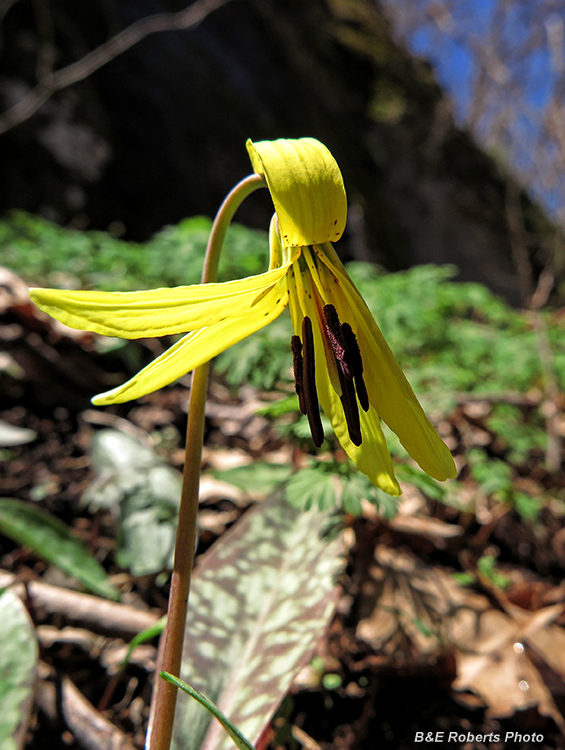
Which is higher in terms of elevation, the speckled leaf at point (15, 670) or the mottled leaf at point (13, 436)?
the mottled leaf at point (13, 436)

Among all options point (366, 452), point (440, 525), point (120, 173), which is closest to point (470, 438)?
Answer: point (440, 525)

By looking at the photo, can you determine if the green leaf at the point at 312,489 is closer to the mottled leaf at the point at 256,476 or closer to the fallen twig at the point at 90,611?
the mottled leaf at the point at 256,476

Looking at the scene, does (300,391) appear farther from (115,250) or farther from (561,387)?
(561,387)

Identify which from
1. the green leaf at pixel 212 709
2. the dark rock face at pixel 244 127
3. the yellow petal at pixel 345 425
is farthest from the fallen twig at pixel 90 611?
the dark rock face at pixel 244 127

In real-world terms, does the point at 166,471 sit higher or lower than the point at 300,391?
lower

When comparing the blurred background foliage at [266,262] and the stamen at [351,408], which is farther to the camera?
the blurred background foliage at [266,262]

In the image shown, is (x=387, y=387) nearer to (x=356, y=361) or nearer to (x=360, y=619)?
(x=356, y=361)
